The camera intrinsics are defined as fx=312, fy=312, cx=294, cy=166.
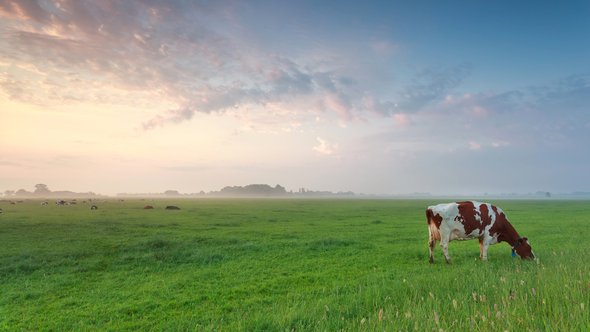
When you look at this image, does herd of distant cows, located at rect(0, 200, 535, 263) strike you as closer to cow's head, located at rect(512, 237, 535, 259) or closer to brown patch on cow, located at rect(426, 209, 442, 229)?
brown patch on cow, located at rect(426, 209, 442, 229)

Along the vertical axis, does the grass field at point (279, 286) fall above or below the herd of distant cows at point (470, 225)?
below

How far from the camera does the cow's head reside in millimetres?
12922

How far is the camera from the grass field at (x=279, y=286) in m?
5.36

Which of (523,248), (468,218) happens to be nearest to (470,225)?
(468,218)

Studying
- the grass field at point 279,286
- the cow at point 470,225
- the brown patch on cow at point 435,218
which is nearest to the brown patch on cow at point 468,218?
the cow at point 470,225

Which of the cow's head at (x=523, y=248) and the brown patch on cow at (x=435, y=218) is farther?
the brown patch on cow at (x=435, y=218)

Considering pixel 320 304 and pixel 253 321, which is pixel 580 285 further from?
pixel 253 321

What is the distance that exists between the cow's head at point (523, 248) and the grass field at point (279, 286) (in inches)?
22.3

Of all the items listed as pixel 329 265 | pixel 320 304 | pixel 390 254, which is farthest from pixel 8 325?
pixel 390 254

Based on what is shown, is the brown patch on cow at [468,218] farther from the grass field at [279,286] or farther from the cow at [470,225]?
the grass field at [279,286]

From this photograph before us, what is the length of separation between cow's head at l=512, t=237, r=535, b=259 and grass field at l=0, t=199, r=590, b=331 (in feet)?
1.86

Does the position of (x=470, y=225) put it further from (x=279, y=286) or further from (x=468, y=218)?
(x=279, y=286)

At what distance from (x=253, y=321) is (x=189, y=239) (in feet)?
53.9

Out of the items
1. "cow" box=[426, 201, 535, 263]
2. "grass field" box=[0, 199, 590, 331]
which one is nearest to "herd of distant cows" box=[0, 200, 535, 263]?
"cow" box=[426, 201, 535, 263]
